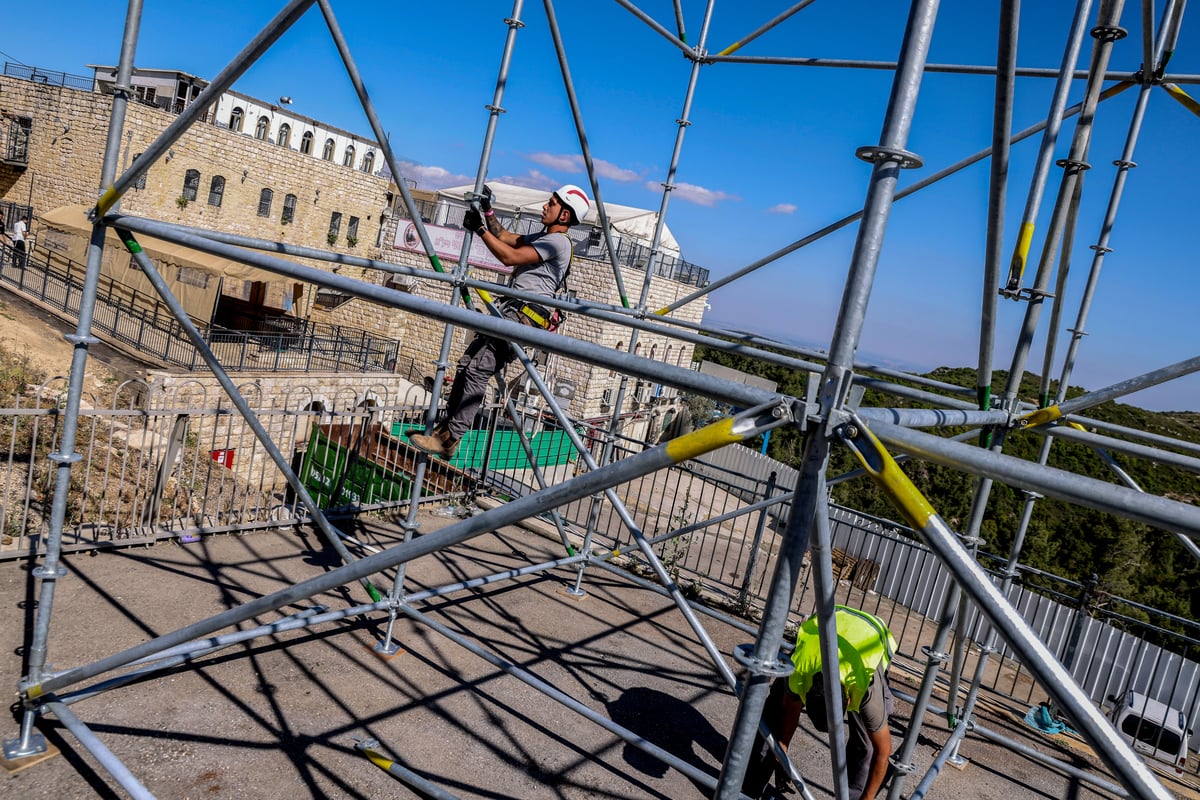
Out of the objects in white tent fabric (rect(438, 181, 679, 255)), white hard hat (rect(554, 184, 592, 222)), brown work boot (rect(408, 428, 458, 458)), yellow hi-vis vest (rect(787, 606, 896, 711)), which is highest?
white tent fabric (rect(438, 181, 679, 255))

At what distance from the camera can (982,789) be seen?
5.41 meters

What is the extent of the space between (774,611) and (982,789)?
420 centimetres

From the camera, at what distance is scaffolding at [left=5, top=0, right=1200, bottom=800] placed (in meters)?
1.98

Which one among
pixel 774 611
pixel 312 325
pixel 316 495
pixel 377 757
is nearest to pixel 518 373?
pixel 312 325

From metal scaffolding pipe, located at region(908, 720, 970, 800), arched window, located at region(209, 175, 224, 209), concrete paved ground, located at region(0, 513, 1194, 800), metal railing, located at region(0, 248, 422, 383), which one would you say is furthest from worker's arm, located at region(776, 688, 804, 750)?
arched window, located at region(209, 175, 224, 209)

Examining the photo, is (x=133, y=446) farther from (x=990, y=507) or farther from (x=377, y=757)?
(x=990, y=507)

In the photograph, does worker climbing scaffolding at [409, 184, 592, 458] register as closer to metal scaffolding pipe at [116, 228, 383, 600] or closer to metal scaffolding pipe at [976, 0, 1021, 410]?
metal scaffolding pipe at [116, 228, 383, 600]

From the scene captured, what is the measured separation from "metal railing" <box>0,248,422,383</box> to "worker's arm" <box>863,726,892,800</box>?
18683 mm

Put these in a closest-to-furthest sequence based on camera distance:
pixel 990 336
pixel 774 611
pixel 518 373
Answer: pixel 774 611
pixel 990 336
pixel 518 373

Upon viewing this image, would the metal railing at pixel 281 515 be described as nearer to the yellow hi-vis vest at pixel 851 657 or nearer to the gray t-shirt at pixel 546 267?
the yellow hi-vis vest at pixel 851 657

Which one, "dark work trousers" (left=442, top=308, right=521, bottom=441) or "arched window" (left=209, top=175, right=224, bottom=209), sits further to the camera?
"arched window" (left=209, top=175, right=224, bottom=209)

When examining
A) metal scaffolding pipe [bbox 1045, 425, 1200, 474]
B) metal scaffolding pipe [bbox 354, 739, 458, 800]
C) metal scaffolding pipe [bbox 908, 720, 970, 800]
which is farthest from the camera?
metal scaffolding pipe [bbox 908, 720, 970, 800]

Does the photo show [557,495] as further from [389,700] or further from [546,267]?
[546,267]

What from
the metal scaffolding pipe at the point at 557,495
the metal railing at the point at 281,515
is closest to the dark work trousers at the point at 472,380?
the metal railing at the point at 281,515
